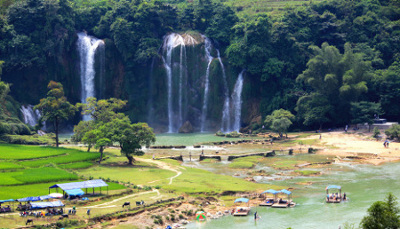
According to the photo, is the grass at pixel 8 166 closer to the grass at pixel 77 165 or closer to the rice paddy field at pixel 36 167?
the rice paddy field at pixel 36 167

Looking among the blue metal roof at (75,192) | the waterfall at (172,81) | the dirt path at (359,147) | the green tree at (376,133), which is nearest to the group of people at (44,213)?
the blue metal roof at (75,192)

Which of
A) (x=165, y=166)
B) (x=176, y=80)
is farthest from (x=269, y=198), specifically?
(x=176, y=80)

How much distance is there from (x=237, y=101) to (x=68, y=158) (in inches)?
1851

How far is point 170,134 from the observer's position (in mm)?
98250

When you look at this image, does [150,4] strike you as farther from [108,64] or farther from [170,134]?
[170,134]

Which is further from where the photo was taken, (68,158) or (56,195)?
(68,158)

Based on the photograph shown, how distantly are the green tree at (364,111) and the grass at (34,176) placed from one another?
5119 centimetres

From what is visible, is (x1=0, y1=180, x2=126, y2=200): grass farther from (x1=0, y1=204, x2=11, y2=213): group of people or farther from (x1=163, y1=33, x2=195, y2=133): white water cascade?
(x1=163, y1=33, x2=195, y2=133): white water cascade

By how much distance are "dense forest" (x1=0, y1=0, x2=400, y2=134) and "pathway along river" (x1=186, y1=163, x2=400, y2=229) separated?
30157mm

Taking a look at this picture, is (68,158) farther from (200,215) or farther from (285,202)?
(285,202)

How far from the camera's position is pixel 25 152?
2499 inches

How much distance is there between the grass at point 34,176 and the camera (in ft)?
157

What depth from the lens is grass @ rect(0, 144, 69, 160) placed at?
60.1 m

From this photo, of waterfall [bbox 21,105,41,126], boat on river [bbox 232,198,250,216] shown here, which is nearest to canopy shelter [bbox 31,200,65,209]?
boat on river [bbox 232,198,250,216]
